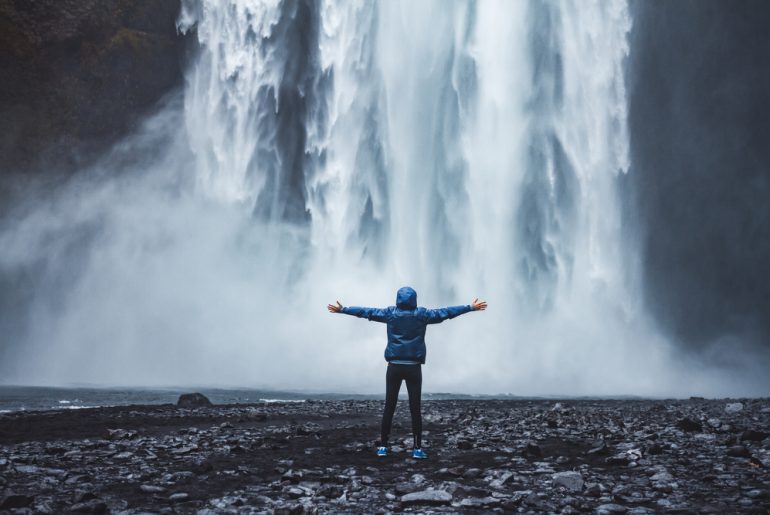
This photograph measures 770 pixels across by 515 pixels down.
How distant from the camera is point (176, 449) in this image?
746cm

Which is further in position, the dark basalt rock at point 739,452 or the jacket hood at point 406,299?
the jacket hood at point 406,299

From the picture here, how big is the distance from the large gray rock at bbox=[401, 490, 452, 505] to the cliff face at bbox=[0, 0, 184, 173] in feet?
137

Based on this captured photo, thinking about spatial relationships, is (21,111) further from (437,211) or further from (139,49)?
(437,211)

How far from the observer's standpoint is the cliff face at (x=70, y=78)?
1610 inches

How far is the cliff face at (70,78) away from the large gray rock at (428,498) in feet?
137

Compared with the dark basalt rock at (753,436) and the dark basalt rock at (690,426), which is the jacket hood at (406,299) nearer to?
the dark basalt rock at (753,436)

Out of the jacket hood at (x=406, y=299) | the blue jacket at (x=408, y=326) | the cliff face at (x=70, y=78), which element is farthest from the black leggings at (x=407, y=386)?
the cliff face at (x=70, y=78)

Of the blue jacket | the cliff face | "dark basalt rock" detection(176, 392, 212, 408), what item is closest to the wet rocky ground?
the blue jacket

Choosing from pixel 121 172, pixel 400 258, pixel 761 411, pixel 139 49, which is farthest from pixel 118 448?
pixel 139 49

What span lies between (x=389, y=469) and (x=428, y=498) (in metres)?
1.67

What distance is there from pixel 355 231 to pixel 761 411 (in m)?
23.7

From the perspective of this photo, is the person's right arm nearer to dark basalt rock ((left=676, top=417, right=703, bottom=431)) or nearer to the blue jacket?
the blue jacket

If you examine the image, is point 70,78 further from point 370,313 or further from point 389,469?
point 389,469

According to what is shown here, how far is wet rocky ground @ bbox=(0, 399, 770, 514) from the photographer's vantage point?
15.0 ft
